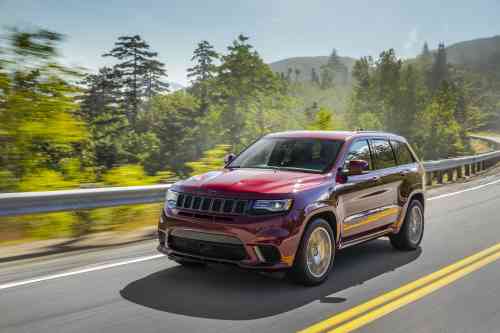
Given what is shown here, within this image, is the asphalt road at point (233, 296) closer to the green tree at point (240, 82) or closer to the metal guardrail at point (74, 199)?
the metal guardrail at point (74, 199)

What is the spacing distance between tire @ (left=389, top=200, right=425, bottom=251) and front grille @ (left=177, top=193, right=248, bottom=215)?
3537 millimetres

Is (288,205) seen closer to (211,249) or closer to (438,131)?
(211,249)

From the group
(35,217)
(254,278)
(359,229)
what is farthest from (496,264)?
(35,217)

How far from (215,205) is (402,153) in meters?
3.95

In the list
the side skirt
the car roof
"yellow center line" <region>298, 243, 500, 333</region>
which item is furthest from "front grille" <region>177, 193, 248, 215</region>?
the car roof

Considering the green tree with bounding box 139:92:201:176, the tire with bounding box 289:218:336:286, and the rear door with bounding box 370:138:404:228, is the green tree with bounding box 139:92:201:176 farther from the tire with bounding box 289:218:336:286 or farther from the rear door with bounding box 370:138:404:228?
the tire with bounding box 289:218:336:286

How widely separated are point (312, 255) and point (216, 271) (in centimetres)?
125

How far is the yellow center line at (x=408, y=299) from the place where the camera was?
16.9ft

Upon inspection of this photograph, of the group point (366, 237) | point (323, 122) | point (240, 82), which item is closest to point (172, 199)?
point (366, 237)

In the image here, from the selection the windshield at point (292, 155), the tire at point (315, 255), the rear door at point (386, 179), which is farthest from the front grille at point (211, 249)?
the rear door at point (386, 179)

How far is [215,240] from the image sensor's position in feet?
19.4

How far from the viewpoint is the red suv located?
5.86 m

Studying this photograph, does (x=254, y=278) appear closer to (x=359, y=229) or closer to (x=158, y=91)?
(x=359, y=229)

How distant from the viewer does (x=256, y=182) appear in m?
6.20
